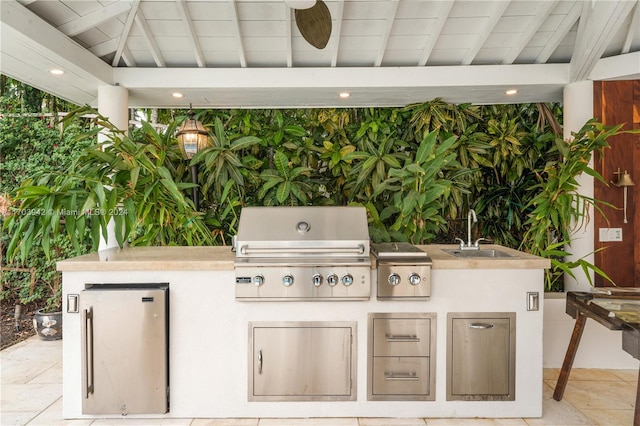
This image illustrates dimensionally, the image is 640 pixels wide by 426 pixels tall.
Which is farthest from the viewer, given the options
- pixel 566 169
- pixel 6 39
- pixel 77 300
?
pixel 566 169

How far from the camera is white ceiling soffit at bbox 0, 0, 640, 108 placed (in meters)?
3.23

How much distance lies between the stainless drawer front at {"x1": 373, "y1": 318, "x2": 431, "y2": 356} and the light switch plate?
2.28 meters

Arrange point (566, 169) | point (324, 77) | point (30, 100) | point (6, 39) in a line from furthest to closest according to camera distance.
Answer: point (30, 100)
point (324, 77)
point (566, 169)
point (6, 39)

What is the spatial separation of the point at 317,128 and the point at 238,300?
2.95m

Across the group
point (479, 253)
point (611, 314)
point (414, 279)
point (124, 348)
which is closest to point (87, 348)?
point (124, 348)

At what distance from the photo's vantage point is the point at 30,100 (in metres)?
5.18

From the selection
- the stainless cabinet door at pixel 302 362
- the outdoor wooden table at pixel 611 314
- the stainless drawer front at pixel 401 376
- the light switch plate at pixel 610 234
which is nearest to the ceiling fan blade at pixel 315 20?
the stainless cabinet door at pixel 302 362

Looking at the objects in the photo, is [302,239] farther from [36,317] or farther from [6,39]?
[36,317]

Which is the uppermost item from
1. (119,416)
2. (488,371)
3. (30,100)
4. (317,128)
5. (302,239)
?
(30,100)

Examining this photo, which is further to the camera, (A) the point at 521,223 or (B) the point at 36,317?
(A) the point at 521,223

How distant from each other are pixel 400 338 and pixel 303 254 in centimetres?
80

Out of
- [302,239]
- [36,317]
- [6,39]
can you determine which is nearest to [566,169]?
[302,239]

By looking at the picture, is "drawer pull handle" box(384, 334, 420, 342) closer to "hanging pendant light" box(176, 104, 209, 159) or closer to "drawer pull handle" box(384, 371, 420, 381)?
"drawer pull handle" box(384, 371, 420, 381)

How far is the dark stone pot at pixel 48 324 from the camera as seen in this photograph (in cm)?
411
